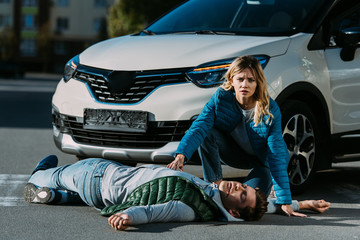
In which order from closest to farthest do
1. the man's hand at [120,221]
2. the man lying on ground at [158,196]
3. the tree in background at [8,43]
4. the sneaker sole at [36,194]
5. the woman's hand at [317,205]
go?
1. the man's hand at [120,221]
2. the man lying on ground at [158,196]
3. the woman's hand at [317,205]
4. the sneaker sole at [36,194]
5. the tree in background at [8,43]

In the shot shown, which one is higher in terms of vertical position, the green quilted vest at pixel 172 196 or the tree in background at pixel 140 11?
the green quilted vest at pixel 172 196

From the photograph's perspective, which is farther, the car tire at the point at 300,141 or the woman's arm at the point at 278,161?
the car tire at the point at 300,141

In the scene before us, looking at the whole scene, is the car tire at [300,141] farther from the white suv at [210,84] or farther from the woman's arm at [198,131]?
the woman's arm at [198,131]

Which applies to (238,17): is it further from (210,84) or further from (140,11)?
(140,11)

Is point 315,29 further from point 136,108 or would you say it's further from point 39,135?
point 39,135

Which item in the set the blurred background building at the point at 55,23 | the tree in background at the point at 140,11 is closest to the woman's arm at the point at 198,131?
the tree in background at the point at 140,11

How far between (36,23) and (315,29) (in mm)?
75325

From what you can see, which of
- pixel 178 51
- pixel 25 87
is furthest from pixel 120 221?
pixel 25 87

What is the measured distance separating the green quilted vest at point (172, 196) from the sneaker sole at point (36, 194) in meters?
0.74

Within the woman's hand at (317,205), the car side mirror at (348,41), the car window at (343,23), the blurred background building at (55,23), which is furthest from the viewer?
the blurred background building at (55,23)

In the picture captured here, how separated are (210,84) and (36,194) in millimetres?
1558

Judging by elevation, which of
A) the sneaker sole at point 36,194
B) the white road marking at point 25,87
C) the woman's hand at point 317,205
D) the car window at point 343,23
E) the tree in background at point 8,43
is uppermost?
the car window at point 343,23

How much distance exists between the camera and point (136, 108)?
19.4 feet

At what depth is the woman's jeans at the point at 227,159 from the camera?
18.1 feet
